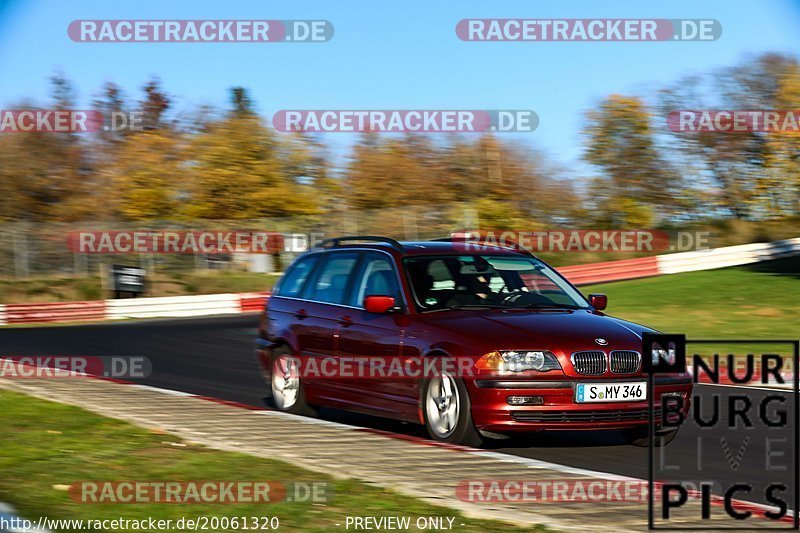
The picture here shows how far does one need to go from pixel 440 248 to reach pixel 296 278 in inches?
73.8

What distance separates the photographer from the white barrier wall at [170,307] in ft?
101

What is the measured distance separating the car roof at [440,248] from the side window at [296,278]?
25.9 inches

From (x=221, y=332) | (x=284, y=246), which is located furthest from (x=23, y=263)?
(x=221, y=332)

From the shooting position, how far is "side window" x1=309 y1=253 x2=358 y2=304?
10664mm

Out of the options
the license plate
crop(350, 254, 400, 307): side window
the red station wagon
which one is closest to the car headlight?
the red station wagon

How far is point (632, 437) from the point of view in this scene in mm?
9320

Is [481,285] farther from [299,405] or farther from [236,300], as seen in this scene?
[236,300]

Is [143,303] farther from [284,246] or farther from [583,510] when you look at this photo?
[583,510]

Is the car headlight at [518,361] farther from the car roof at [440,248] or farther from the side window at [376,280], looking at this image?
the car roof at [440,248]

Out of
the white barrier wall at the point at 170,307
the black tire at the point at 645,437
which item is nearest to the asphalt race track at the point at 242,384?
the black tire at the point at 645,437

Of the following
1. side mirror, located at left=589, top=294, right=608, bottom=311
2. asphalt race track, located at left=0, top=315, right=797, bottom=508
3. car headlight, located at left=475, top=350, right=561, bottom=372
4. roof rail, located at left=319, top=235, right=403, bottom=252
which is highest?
roof rail, located at left=319, top=235, right=403, bottom=252

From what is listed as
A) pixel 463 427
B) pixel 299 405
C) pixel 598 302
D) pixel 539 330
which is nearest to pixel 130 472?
pixel 463 427

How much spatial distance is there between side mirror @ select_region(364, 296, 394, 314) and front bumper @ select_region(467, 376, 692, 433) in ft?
4.06

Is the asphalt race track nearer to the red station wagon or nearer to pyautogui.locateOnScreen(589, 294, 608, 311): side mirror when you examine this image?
the red station wagon
